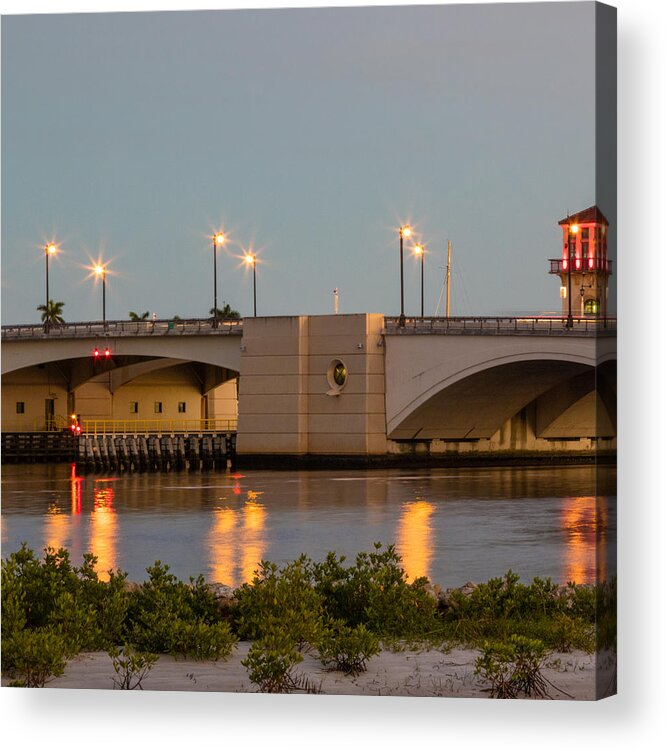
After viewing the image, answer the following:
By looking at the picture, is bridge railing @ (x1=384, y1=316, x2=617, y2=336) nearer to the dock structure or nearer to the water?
the water

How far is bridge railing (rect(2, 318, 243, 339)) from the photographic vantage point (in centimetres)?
5359

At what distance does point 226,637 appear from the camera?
1152 cm

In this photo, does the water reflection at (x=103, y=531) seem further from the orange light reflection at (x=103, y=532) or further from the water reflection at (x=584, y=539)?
the water reflection at (x=584, y=539)

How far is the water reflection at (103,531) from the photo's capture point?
22719mm

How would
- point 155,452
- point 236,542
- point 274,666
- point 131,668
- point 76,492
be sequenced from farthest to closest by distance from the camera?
point 155,452 < point 76,492 < point 236,542 < point 131,668 < point 274,666

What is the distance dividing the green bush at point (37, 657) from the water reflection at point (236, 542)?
A: 19.5 feet

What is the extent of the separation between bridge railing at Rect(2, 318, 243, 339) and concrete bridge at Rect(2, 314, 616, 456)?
0.18 ft

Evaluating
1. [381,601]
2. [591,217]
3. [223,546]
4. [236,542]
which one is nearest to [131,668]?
[381,601]

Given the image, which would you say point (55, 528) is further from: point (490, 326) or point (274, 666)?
point (490, 326)

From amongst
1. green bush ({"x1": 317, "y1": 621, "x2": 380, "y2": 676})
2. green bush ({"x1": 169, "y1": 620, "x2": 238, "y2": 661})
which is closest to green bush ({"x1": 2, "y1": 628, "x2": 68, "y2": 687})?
green bush ({"x1": 169, "y1": 620, "x2": 238, "y2": 661})

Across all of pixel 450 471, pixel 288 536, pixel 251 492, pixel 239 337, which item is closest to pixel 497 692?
pixel 288 536

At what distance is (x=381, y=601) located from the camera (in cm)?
1241

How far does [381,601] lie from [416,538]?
14453 millimetres

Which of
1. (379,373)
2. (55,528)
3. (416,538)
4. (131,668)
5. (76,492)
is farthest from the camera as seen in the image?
(379,373)
